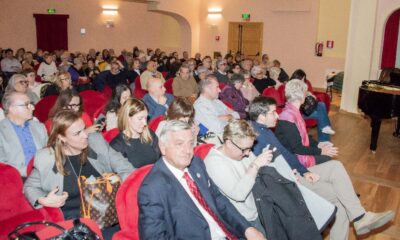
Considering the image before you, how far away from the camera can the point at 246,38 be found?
16.0 meters

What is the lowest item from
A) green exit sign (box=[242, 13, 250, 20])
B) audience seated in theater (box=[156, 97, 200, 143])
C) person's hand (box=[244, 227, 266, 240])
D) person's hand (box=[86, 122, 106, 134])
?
person's hand (box=[244, 227, 266, 240])


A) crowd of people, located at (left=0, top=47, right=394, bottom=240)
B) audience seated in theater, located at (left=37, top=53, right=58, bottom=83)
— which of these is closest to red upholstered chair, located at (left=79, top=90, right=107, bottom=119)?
crowd of people, located at (left=0, top=47, right=394, bottom=240)

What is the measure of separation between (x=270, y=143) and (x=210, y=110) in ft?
6.02

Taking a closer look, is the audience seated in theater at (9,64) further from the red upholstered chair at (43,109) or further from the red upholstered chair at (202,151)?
the red upholstered chair at (202,151)

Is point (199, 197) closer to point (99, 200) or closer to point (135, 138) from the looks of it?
point (99, 200)

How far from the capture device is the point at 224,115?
5367mm

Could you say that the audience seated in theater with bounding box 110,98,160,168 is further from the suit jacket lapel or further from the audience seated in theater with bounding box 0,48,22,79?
the audience seated in theater with bounding box 0,48,22,79

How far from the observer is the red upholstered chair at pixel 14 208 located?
265 centimetres

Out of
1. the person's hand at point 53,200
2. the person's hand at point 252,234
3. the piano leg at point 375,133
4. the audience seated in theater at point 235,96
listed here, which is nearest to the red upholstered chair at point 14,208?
the person's hand at point 53,200

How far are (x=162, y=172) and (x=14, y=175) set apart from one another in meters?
1.06

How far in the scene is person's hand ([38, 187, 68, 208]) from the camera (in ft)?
8.53

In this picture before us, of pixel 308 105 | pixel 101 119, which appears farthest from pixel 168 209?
pixel 308 105

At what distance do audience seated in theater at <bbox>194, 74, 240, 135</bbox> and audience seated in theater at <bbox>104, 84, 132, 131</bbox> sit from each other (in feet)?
3.01

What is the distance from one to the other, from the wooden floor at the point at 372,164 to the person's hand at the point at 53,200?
9.59 feet
